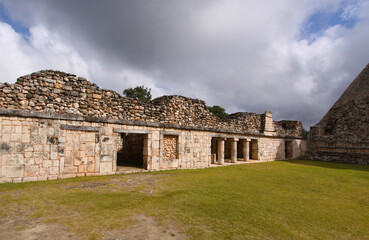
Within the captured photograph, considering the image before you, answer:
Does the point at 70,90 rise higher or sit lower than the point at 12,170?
higher

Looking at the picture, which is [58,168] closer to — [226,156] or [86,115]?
[86,115]

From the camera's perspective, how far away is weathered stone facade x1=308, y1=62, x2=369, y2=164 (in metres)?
15.6

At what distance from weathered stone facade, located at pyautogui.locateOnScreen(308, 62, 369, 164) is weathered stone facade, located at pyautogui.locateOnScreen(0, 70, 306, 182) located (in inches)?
451

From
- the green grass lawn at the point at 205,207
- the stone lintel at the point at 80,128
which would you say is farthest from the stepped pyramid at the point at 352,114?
the stone lintel at the point at 80,128

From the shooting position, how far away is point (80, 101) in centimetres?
809

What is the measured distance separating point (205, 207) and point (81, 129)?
18.6 ft

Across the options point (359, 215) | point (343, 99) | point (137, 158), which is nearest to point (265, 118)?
point (137, 158)

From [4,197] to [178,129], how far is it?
709 cm

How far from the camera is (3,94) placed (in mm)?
6699

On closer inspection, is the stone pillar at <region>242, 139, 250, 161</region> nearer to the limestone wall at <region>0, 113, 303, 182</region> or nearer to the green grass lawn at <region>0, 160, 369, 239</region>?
the limestone wall at <region>0, 113, 303, 182</region>

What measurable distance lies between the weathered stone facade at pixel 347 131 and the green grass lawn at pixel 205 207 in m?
11.6

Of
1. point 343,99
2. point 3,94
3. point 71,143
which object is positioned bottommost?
point 71,143

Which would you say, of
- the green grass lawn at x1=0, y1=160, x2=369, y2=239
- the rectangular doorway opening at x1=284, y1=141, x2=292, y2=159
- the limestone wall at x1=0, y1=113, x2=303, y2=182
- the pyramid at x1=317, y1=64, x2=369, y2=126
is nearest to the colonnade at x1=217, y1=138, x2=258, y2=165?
the limestone wall at x1=0, y1=113, x2=303, y2=182

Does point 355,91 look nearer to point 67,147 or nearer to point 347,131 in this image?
point 347,131
